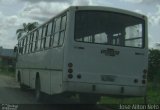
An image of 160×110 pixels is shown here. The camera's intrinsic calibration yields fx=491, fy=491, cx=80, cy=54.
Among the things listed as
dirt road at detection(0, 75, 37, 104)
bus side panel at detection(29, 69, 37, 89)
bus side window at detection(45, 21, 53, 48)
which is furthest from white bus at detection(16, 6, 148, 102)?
bus side panel at detection(29, 69, 37, 89)

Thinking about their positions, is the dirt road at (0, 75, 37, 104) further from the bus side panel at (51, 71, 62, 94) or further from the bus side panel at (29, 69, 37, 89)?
the bus side panel at (51, 71, 62, 94)

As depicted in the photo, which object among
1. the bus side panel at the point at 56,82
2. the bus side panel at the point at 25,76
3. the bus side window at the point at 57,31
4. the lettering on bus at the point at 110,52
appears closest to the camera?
the bus side panel at the point at 56,82

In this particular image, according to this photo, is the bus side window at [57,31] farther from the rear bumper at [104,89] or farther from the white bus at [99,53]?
the rear bumper at [104,89]

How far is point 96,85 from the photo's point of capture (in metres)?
15.1

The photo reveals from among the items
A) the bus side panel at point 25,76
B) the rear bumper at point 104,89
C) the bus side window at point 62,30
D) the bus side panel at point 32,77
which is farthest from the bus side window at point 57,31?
the bus side panel at point 25,76

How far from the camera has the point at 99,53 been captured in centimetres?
1537

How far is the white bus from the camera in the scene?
1501cm

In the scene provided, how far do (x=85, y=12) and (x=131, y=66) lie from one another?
2.28 meters

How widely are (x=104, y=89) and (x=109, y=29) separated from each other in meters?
2.01

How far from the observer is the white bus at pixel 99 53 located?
1501cm

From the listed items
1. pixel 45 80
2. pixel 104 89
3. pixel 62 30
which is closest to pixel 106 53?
pixel 104 89

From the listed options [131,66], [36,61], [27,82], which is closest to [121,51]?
[131,66]

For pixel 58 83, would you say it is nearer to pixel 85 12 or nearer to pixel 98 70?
pixel 98 70

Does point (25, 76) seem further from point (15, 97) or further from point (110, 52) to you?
point (110, 52)
